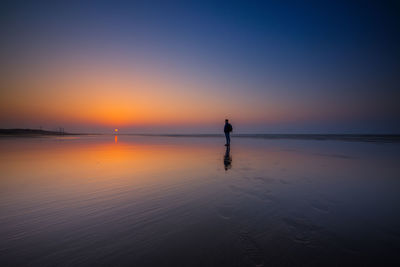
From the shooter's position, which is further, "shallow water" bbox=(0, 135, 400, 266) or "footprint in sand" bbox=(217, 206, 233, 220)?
"footprint in sand" bbox=(217, 206, 233, 220)

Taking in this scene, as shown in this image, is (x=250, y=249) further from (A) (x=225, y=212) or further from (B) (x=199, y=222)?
(A) (x=225, y=212)

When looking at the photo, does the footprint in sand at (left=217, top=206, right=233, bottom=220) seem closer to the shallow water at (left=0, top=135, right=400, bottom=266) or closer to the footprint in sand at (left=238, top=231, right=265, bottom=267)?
the shallow water at (left=0, top=135, right=400, bottom=266)

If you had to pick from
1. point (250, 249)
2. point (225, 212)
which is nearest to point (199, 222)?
point (225, 212)

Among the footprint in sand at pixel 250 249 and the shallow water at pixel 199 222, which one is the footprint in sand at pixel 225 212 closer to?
the shallow water at pixel 199 222

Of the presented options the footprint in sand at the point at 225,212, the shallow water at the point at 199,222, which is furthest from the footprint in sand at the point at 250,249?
the footprint in sand at the point at 225,212

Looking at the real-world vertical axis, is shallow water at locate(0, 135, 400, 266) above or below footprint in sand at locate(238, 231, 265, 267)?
below

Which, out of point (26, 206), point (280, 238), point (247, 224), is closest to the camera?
point (280, 238)

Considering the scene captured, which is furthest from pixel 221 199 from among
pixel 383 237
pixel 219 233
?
pixel 383 237

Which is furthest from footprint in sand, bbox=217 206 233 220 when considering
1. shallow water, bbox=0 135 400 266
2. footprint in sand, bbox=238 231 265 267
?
footprint in sand, bbox=238 231 265 267

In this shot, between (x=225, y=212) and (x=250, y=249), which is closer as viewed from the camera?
(x=250, y=249)

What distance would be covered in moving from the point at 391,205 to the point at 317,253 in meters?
3.36

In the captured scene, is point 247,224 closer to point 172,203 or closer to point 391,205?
point 172,203

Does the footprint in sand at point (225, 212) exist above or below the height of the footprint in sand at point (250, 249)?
below

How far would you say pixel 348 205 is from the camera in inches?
160
